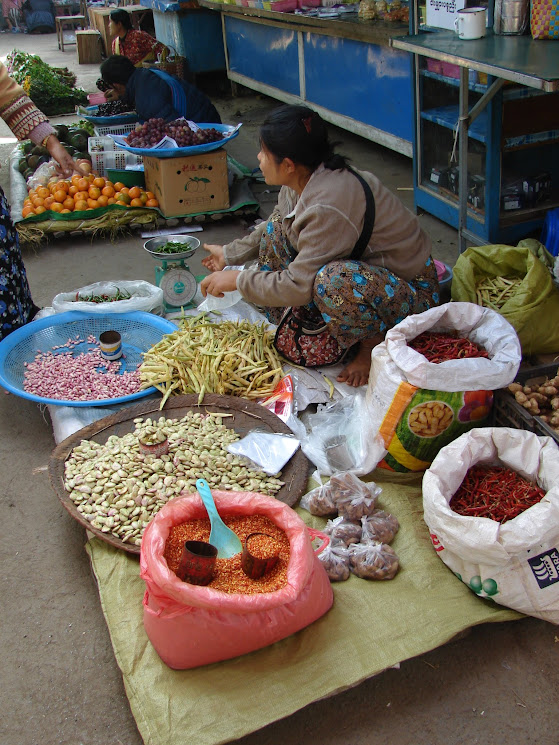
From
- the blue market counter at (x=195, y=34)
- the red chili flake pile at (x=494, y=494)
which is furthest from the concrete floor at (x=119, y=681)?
the blue market counter at (x=195, y=34)

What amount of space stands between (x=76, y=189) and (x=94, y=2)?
54.0ft

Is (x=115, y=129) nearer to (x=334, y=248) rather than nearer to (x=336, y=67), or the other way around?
(x=336, y=67)

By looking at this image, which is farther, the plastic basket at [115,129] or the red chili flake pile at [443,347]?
the plastic basket at [115,129]

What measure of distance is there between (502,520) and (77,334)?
2288 millimetres

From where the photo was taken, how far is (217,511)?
6.66 feet

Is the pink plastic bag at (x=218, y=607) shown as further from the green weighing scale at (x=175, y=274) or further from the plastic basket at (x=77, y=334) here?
the green weighing scale at (x=175, y=274)

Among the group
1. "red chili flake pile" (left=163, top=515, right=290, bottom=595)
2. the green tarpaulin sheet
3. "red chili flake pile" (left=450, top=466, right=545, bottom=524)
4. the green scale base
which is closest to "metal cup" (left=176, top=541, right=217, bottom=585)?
"red chili flake pile" (left=163, top=515, right=290, bottom=595)

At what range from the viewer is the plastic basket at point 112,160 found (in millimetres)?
5594

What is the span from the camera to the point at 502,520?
1.99 m

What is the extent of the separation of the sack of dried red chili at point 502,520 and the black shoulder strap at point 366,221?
92 centimetres

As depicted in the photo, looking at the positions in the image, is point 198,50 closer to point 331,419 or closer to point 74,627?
point 331,419

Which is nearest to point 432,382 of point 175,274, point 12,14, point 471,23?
point 175,274

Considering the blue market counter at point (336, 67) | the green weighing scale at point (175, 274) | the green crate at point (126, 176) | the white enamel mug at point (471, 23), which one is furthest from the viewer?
the green crate at point (126, 176)

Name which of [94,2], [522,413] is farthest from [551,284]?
[94,2]
